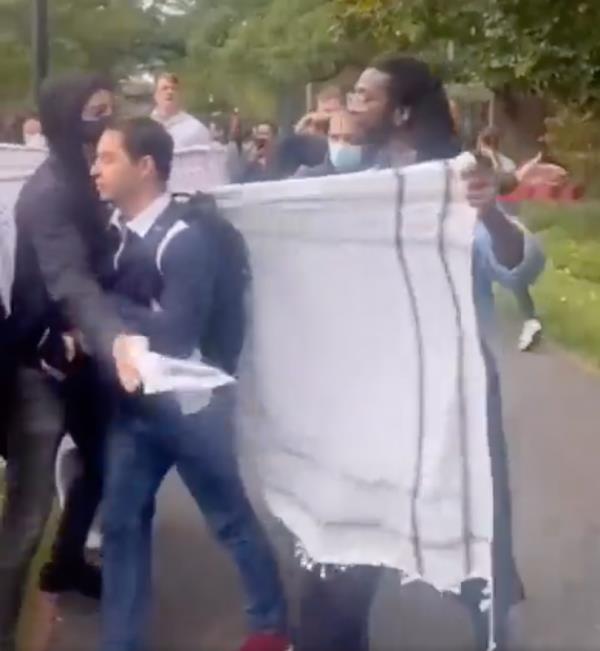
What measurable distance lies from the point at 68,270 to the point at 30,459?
1.46 ft

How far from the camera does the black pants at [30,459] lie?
332 cm

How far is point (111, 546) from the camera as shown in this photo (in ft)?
10.7

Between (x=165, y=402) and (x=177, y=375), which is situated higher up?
(x=177, y=375)

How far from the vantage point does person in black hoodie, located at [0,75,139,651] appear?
10.2 feet

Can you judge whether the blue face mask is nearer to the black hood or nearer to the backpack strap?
the backpack strap

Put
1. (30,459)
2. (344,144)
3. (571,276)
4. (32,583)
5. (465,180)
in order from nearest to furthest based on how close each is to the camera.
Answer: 1. (465,180)
2. (344,144)
3. (30,459)
4. (32,583)
5. (571,276)

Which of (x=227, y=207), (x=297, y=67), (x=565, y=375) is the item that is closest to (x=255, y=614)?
(x=227, y=207)

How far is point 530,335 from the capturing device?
4.71m

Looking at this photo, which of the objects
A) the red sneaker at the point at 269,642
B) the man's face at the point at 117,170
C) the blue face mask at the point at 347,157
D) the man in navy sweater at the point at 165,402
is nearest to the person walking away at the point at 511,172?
the blue face mask at the point at 347,157

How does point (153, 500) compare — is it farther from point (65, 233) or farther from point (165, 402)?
point (65, 233)

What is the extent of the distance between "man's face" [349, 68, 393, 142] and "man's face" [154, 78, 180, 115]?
32cm

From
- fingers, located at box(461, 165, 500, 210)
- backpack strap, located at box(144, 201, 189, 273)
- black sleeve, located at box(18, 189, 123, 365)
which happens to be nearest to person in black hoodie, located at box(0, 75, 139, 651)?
black sleeve, located at box(18, 189, 123, 365)

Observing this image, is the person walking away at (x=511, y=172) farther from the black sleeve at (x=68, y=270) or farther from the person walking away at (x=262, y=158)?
the black sleeve at (x=68, y=270)

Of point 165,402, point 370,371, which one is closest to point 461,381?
point 370,371
